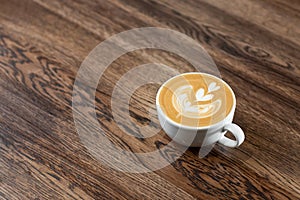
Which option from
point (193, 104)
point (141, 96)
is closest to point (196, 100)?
point (193, 104)

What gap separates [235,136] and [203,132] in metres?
0.06

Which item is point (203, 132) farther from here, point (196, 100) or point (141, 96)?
point (141, 96)

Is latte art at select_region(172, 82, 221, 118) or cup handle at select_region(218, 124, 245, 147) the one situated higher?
latte art at select_region(172, 82, 221, 118)

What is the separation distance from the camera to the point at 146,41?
3.49 ft

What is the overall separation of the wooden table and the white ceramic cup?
0.09 feet

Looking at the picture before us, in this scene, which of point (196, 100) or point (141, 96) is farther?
point (141, 96)

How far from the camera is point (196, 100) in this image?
0.82 metres

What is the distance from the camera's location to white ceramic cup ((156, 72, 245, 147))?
769mm

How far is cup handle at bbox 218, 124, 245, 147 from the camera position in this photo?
0.78 m

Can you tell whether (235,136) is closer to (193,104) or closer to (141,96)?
(193,104)

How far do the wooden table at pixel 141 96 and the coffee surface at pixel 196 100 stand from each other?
0.08 m

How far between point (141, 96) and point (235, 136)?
0.79 ft

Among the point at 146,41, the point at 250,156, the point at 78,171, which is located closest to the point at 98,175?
the point at 78,171

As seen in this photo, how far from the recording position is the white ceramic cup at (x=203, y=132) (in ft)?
2.52
